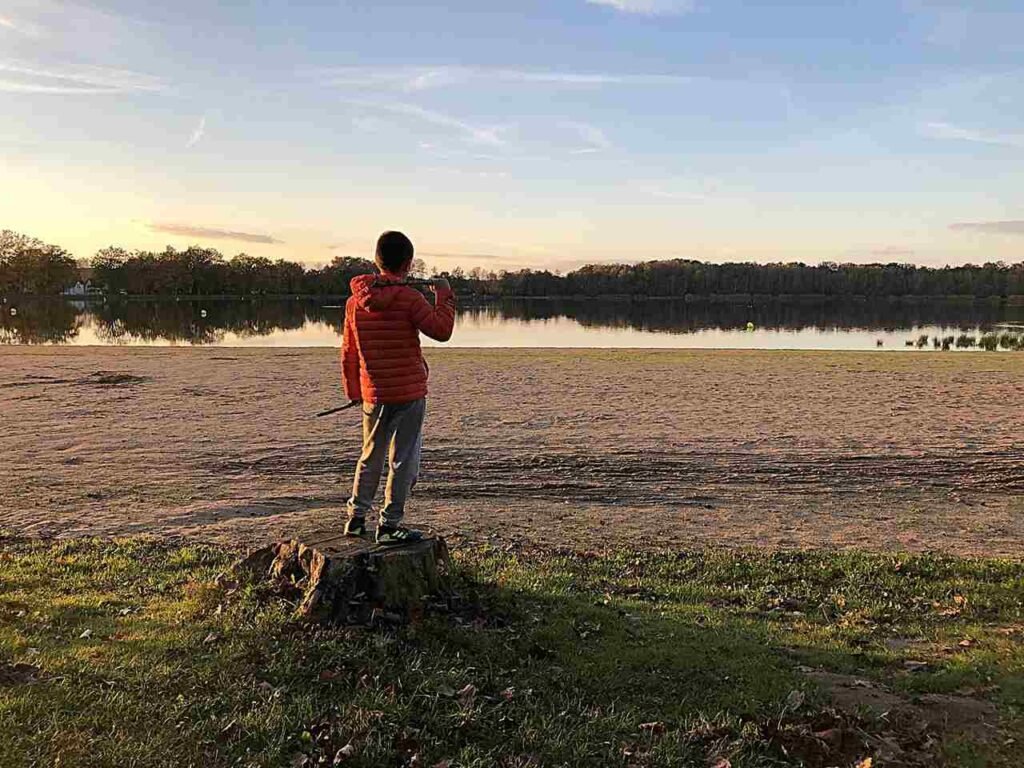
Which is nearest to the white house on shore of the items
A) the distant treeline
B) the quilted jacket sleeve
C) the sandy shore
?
the distant treeline

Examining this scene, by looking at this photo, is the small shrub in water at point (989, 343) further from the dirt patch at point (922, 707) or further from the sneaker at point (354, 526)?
the sneaker at point (354, 526)

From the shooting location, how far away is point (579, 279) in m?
121

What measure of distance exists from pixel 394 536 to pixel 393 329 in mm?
1259

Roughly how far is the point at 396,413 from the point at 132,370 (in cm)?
1849

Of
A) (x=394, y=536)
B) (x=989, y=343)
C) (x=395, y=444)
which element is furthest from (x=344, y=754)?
(x=989, y=343)

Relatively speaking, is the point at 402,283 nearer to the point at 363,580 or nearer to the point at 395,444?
the point at 395,444

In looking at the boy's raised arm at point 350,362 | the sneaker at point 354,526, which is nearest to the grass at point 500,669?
the sneaker at point 354,526

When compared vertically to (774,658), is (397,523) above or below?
above

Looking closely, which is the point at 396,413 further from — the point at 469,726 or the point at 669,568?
the point at 669,568

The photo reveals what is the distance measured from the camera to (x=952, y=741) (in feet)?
11.4

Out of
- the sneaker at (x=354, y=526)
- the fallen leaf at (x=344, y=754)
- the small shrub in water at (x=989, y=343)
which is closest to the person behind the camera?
the fallen leaf at (x=344, y=754)

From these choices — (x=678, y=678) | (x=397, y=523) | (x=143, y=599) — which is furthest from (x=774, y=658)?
(x=143, y=599)

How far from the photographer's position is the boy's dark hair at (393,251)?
Answer: 4.40 metres

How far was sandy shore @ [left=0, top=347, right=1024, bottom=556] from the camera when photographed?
7527 mm
